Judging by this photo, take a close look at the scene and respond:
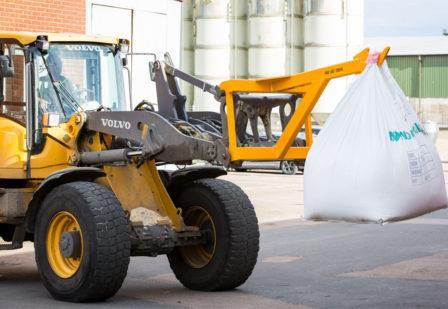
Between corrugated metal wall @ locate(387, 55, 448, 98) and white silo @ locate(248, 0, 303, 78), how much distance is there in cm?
2022

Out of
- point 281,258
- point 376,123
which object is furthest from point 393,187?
point 281,258

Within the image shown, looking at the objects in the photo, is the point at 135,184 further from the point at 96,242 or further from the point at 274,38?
the point at 274,38

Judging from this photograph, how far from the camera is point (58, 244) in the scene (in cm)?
1055

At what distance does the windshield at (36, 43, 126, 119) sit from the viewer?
11.3 m

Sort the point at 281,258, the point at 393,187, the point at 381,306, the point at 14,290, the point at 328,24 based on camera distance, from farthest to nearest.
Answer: the point at 328,24 → the point at 281,258 → the point at 14,290 → the point at 381,306 → the point at 393,187

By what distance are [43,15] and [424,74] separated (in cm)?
4635

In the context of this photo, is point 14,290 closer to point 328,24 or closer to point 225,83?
point 225,83

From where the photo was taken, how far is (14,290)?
36.7 ft

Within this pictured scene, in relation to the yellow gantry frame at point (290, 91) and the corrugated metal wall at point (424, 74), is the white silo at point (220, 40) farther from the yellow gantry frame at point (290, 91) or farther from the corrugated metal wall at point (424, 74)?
the yellow gantry frame at point (290, 91)

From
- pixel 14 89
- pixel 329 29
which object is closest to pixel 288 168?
pixel 329 29

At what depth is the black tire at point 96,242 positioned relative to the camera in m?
10.0

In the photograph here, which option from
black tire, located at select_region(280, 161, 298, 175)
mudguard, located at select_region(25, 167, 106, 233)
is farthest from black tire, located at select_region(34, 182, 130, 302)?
black tire, located at select_region(280, 161, 298, 175)

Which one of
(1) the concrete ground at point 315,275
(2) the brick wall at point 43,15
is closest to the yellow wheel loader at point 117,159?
(1) the concrete ground at point 315,275

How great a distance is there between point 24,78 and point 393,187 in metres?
3.89
